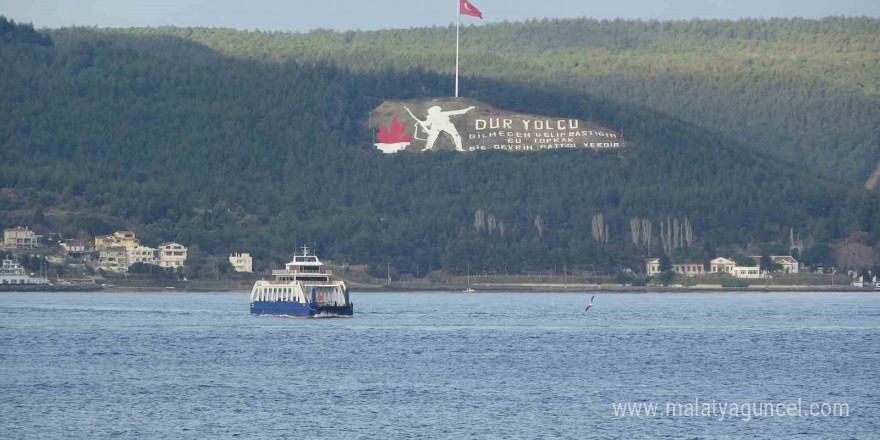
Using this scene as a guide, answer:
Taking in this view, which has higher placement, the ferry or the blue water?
the ferry

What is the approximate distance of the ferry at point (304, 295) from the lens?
13862 centimetres

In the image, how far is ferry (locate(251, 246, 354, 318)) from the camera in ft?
455

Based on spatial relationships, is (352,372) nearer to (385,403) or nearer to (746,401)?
(385,403)

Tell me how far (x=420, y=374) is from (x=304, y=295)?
4908 cm

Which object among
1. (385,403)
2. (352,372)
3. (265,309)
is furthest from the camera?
(265,309)

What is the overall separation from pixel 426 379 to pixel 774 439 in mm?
26382

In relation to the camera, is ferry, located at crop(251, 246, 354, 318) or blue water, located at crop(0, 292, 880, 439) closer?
blue water, located at crop(0, 292, 880, 439)

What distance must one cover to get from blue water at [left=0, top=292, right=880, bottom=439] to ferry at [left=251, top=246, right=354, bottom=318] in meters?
1.73

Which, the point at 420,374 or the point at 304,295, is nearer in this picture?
the point at 420,374

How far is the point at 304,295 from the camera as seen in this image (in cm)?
14012

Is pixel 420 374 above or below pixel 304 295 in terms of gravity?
below

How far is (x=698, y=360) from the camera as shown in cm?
10131

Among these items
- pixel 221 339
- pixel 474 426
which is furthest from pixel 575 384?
pixel 221 339

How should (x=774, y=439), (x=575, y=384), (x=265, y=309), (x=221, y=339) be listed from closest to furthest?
1. (x=774, y=439)
2. (x=575, y=384)
3. (x=221, y=339)
4. (x=265, y=309)
